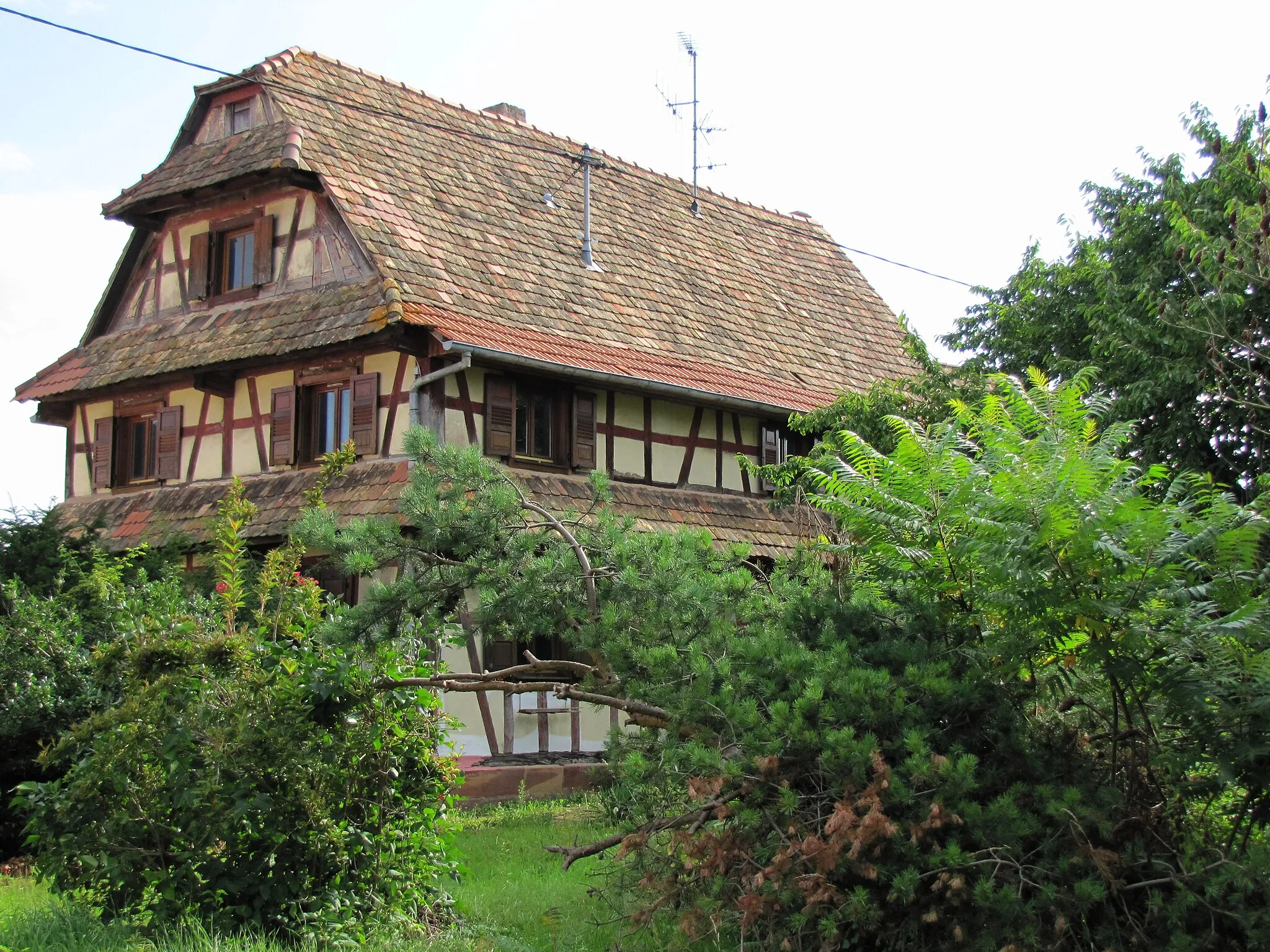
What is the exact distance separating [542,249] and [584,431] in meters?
3.46

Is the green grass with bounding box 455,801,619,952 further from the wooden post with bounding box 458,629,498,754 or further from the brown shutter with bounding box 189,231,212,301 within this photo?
the brown shutter with bounding box 189,231,212,301

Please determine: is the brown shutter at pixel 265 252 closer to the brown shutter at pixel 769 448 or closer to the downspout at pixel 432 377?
the downspout at pixel 432 377

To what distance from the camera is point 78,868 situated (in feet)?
25.4

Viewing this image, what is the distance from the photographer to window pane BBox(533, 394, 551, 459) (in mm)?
17641

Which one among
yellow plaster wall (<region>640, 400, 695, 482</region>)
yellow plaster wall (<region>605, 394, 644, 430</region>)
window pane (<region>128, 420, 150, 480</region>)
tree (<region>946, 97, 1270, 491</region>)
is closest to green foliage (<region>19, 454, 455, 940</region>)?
tree (<region>946, 97, 1270, 491</region>)

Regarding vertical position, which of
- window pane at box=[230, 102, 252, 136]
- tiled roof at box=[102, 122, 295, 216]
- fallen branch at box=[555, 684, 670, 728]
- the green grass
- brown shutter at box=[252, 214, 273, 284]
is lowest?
the green grass

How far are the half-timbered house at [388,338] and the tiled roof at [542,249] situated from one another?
2.2 inches

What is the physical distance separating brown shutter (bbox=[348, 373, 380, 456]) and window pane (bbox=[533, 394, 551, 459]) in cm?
202

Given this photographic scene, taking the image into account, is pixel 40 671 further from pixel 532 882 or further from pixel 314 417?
pixel 314 417

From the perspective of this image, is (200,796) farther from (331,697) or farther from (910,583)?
(910,583)

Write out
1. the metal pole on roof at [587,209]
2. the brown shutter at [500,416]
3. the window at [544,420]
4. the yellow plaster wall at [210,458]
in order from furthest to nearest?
1. the metal pole on roof at [587,209]
2. the yellow plaster wall at [210,458]
3. the window at [544,420]
4. the brown shutter at [500,416]

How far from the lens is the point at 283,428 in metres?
17.7

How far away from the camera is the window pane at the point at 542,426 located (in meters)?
17.6

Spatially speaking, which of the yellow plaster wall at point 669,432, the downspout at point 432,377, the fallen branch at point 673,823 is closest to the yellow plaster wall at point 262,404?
the downspout at point 432,377
